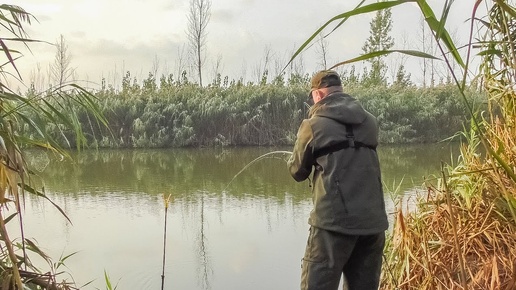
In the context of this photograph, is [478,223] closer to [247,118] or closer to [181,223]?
[181,223]

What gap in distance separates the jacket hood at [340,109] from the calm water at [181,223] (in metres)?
0.88

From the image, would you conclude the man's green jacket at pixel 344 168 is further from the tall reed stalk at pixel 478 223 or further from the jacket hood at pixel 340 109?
the tall reed stalk at pixel 478 223

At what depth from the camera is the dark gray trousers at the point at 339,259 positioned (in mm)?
1856

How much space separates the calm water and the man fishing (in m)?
0.83

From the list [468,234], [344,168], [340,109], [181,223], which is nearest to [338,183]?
[344,168]

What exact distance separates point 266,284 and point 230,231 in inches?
48.6

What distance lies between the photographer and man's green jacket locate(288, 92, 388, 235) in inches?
71.6

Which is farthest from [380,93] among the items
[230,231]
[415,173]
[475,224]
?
[475,224]

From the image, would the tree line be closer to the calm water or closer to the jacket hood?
the calm water

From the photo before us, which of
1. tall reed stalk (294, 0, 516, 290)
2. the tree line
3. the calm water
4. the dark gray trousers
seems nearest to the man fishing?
the dark gray trousers

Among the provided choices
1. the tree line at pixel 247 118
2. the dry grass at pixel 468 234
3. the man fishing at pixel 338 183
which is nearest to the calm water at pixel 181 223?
the man fishing at pixel 338 183

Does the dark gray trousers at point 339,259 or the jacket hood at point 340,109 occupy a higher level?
the jacket hood at point 340,109

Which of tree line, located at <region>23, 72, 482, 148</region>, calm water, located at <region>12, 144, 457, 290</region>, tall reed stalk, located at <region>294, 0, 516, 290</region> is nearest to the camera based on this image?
tall reed stalk, located at <region>294, 0, 516, 290</region>

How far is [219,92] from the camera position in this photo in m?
12.8
